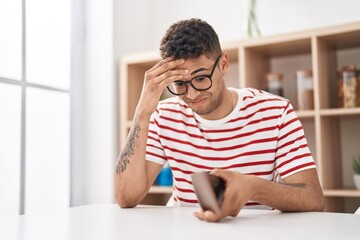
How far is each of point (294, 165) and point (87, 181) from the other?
5.69 ft

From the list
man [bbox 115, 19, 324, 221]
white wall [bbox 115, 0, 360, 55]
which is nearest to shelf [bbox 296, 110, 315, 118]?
white wall [bbox 115, 0, 360, 55]

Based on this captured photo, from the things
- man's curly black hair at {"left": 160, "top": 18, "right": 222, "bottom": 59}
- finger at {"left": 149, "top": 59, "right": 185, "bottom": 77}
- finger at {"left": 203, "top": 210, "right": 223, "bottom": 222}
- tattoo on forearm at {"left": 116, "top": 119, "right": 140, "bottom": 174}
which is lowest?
finger at {"left": 203, "top": 210, "right": 223, "bottom": 222}

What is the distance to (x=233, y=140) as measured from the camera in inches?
61.4

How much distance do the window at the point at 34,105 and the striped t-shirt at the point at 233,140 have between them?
0.97m

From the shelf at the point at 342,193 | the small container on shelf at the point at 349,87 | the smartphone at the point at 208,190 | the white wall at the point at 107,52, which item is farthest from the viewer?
the white wall at the point at 107,52

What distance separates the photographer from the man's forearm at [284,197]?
118 centimetres

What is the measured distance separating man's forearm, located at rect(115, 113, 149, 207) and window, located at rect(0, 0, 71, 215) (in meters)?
0.94

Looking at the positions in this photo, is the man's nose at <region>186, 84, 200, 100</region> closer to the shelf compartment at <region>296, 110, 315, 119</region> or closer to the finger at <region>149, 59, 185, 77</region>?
the finger at <region>149, 59, 185, 77</region>

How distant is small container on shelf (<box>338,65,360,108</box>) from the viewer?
7.34ft

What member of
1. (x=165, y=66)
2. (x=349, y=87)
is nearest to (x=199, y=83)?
(x=165, y=66)

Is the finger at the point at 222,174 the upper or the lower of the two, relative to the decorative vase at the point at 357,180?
upper

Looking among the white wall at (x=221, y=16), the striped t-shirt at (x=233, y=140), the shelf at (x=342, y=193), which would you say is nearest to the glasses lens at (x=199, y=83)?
the striped t-shirt at (x=233, y=140)

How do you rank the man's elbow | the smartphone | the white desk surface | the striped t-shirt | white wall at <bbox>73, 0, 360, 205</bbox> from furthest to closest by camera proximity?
white wall at <bbox>73, 0, 360, 205</bbox> → the striped t-shirt → the man's elbow → the smartphone → the white desk surface

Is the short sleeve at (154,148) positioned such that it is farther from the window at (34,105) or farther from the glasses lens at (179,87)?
the window at (34,105)
